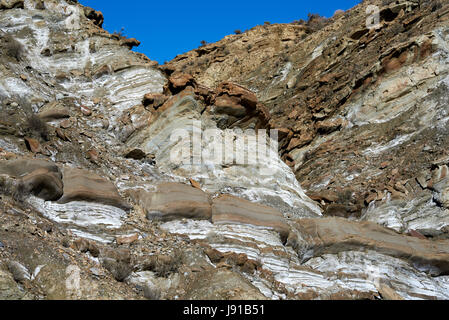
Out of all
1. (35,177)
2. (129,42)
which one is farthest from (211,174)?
(129,42)

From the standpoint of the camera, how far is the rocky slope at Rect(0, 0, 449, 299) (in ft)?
24.9

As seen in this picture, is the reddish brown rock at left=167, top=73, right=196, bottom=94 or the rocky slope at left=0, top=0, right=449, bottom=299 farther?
the reddish brown rock at left=167, top=73, right=196, bottom=94

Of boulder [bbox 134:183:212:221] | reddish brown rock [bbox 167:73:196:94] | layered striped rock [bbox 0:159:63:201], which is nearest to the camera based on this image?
layered striped rock [bbox 0:159:63:201]

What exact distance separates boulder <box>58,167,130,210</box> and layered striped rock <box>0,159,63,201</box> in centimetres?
20

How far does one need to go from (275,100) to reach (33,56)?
13.5 m

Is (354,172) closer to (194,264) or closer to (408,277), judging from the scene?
(408,277)

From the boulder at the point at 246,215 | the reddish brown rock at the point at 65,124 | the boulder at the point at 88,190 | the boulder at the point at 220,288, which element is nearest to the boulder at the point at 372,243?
the boulder at the point at 246,215

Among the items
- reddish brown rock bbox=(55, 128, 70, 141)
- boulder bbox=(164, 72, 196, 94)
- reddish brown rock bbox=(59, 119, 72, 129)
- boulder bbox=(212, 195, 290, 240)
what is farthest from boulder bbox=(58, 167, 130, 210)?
boulder bbox=(164, 72, 196, 94)

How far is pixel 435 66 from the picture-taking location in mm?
16875

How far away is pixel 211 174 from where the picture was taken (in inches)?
488

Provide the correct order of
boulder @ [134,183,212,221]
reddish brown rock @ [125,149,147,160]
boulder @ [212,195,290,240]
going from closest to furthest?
boulder @ [134,183,212,221]
boulder @ [212,195,290,240]
reddish brown rock @ [125,149,147,160]

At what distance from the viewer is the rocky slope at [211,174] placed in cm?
760

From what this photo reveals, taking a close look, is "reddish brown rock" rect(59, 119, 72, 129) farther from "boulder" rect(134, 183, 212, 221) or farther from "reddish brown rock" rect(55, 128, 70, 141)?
"boulder" rect(134, 183, 212, 221)

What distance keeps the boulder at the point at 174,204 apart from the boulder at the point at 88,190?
54cm
